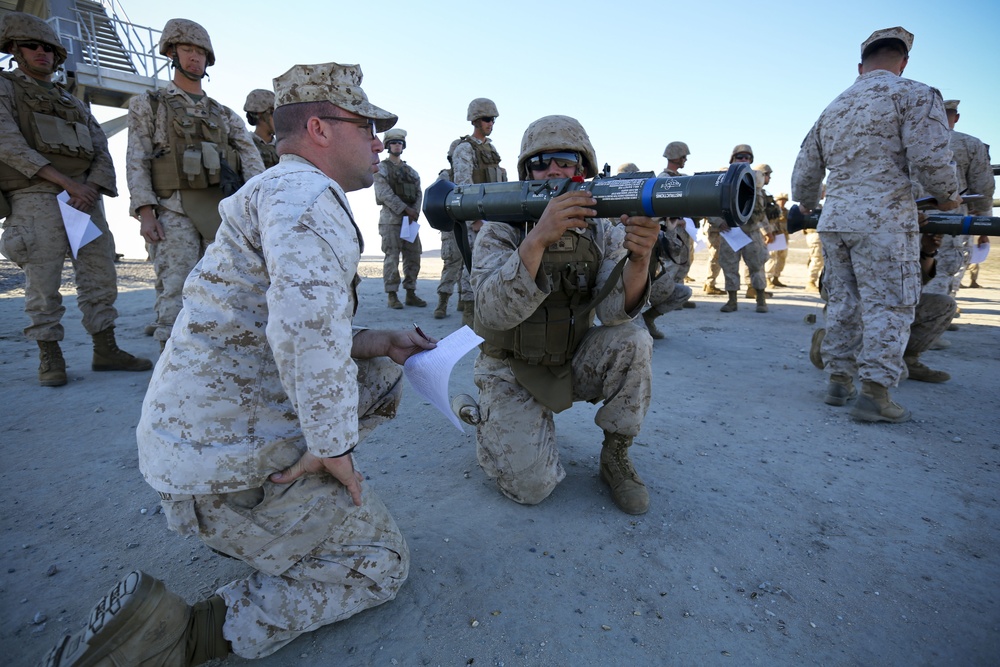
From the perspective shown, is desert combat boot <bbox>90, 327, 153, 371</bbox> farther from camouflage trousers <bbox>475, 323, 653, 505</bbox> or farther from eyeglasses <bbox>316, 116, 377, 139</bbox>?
eyeglasses <bbox>316, 116, 377, 139</bbox>

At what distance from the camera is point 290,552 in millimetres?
1557

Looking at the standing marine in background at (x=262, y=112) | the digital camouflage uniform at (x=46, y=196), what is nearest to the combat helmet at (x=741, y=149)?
the standing marine in background at (x=262, y=112)

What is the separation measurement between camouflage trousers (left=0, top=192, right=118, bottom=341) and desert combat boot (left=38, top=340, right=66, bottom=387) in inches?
2.2

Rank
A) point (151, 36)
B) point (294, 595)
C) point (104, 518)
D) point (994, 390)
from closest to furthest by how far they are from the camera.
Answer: point (294, 595)
point (104, 518)
point (994, 390)
point (151, 36)

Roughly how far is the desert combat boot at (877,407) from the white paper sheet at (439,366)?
2.81m

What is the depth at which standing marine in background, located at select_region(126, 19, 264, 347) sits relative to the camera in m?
3.64

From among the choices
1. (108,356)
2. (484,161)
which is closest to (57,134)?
(108,356)

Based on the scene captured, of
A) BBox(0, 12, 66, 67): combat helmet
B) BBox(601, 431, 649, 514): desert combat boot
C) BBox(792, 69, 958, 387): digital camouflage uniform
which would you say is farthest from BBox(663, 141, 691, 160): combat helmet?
BBox(0, 12, 66, 67): combat helmet

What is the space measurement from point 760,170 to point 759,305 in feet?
10.5

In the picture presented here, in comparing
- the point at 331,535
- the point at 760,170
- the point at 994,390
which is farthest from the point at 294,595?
the point at 760,170

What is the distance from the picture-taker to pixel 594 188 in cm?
201

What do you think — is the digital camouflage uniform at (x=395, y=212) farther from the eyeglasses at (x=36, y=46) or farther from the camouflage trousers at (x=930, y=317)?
the camouflage trousers at (x=930, y=317)

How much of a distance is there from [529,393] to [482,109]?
4695mm

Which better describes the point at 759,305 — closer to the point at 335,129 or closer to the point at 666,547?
the point at 666,547
